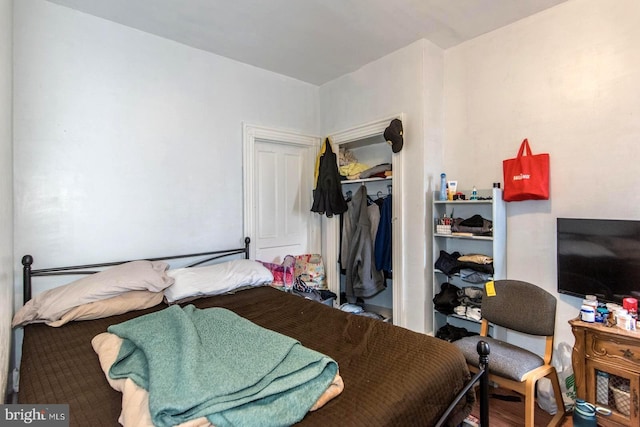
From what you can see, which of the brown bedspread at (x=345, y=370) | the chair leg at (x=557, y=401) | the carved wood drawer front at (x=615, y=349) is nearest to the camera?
the brown bedspread at (x=345, y=370)

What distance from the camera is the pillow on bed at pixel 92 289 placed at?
1.80 m

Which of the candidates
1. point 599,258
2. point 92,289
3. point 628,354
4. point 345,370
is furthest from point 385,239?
point 92,289

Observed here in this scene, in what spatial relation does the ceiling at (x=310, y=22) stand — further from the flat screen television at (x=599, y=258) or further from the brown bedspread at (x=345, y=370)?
the brown bedspread at (x=345, y=370)

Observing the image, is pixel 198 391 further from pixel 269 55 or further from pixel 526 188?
pixel 269 55

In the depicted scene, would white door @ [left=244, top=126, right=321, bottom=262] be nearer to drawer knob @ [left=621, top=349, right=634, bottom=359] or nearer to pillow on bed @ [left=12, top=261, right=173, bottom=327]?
pillow on bed @ [left=12, top=261, right=173, bottom=327]

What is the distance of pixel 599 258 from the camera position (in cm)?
195

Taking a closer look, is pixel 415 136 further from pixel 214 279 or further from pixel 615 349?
pixel 214 279

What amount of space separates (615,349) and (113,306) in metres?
2.89

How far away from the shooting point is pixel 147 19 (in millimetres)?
2346

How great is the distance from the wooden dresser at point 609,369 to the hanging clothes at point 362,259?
A: 1.61 metres

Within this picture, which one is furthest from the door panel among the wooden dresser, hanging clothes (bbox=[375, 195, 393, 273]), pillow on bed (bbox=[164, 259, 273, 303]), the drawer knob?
the drawer knob

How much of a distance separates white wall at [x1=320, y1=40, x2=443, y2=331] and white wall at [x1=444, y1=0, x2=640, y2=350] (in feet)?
0.78

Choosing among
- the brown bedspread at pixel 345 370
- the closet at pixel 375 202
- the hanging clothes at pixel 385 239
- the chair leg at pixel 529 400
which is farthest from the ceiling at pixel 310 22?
the chair leg at pixel 529 400

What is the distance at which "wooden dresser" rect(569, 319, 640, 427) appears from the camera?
5.40ft
